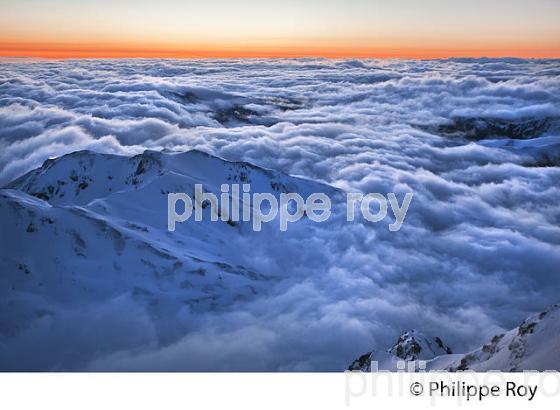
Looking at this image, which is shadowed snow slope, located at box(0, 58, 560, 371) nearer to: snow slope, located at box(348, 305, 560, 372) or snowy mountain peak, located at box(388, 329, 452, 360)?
snowy mountain peak, located at box(388, 329, 452, 360)

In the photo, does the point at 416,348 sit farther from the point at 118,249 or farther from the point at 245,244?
the point at 245,244

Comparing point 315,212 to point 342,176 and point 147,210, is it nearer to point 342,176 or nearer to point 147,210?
point 342,176

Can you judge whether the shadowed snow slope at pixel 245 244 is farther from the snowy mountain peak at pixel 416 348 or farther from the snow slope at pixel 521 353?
the snow slope at pixel 521 353

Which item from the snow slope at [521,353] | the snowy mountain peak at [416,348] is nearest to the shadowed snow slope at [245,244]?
the snowy mountain peak at [416,348]

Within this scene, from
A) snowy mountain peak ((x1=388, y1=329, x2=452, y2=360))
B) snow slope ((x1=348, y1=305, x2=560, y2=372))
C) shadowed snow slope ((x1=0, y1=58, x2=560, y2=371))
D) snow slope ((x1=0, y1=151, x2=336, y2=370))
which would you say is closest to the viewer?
snow slope ((x1=348, y1=305, x2=560, y2=372))

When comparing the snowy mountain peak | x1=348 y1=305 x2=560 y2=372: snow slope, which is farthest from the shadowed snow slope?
x1=348 y1=305 x2=560 y2=372: snow slope

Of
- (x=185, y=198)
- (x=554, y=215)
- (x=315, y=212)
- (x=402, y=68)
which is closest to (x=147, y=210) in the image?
(x=185, y=198)

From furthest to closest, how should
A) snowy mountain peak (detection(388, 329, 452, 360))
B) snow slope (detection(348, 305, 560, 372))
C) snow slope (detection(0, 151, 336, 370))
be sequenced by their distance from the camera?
snow slope (detection(0, 151, 336, 370)) → snowy mountain peak (detection(388, 329, 452, 360)) → snow slope (detection(348, 305, 560, 372))

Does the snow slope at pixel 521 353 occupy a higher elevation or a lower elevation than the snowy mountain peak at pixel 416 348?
higher

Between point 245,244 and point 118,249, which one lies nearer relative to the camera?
point 118,249

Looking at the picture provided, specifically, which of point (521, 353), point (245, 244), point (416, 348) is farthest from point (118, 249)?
point (521, 353)

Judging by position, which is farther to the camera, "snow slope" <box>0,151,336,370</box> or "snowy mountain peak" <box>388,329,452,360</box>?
"snow slope" <box>0,151,336,370</box>
